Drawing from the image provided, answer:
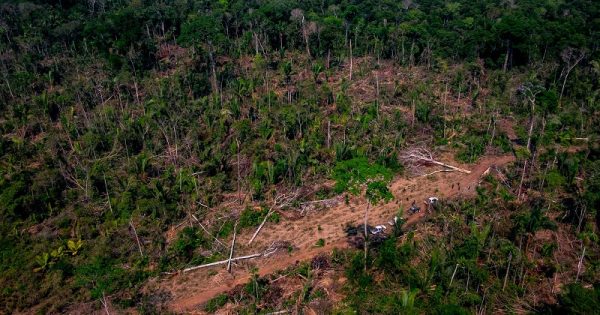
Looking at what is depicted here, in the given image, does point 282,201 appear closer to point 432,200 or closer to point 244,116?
point 432,200

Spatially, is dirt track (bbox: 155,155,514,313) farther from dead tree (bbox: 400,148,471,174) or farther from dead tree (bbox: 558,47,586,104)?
dead tree (bbox: 558,47,586,104)

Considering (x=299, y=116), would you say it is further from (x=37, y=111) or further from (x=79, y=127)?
(x=37, y=111)

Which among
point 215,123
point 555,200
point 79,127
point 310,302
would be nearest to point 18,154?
point 79,127

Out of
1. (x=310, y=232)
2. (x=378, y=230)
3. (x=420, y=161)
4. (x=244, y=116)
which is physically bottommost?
(x=310, y=232)

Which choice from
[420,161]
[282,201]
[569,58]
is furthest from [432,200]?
[569,58]

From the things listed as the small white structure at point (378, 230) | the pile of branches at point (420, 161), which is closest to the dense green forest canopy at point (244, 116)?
the pile of branches at point (420, 161)
